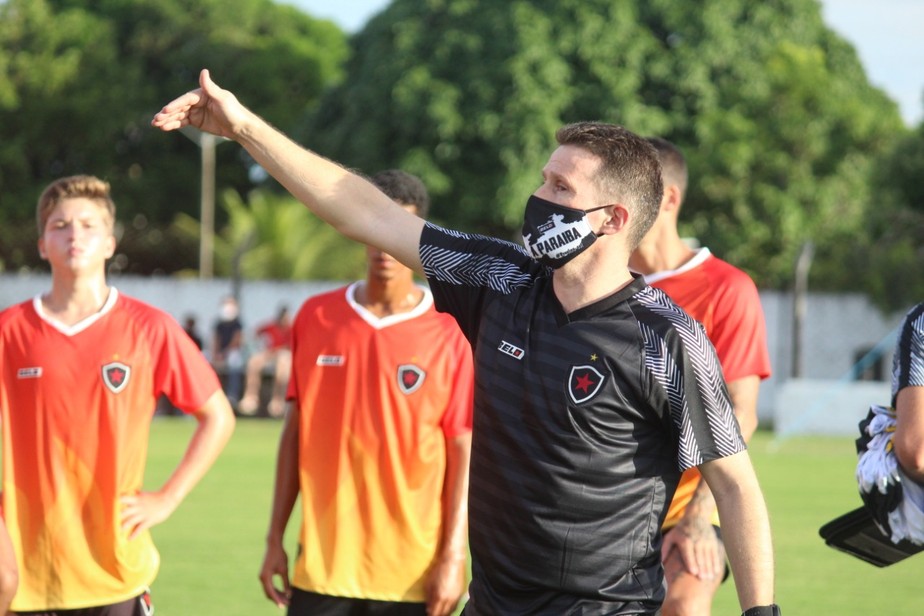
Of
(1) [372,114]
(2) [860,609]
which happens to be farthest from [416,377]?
(1) [372,114]

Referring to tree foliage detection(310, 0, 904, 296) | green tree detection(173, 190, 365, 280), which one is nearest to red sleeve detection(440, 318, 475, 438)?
tree foliage detection(310, 0, 904, 296)

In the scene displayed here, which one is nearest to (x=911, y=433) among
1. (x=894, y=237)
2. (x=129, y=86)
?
(x=894, y=237)

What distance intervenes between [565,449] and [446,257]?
0.75m

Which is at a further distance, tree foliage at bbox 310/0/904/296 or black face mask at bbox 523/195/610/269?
tree foliage at bbox 310/0/904/296

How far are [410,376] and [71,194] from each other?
5.44 feet

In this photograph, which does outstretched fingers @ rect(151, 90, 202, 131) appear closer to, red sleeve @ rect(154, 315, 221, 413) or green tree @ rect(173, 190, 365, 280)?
red sleeve @ rect(154, 315, 221, 413)

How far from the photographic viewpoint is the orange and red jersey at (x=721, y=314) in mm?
6340

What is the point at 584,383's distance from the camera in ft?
13.7

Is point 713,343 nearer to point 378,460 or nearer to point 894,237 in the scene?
point 378,460

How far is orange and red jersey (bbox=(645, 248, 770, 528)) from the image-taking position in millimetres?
6340

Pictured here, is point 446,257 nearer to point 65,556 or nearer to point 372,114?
point 65,556

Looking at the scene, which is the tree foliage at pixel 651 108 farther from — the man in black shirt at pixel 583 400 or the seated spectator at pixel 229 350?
the man in black shirt at pixel 583 400

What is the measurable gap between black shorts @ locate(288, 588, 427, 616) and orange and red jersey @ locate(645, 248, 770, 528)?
118 cm

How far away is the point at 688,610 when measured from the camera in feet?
20.4
